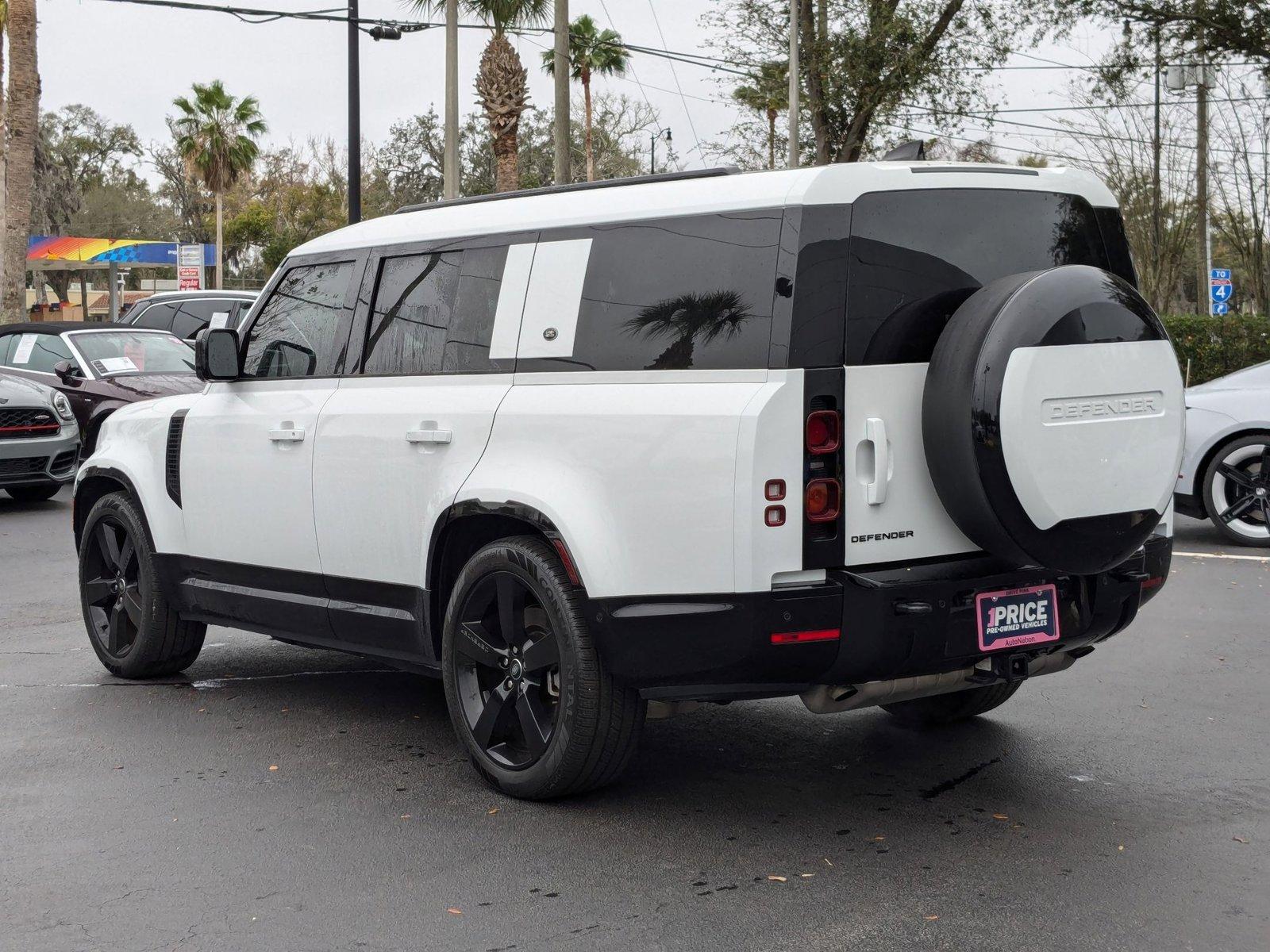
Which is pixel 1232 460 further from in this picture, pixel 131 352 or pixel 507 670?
pixel 131 352

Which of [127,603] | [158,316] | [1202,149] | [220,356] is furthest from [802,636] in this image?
[1202,149]

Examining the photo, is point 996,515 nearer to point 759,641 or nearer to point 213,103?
point 759,641

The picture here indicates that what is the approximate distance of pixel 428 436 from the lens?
5.09 m

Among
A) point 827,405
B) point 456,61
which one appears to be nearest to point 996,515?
point 827,405

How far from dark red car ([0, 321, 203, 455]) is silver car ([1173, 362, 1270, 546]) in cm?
928

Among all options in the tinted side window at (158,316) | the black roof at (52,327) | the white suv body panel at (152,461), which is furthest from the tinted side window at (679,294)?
the tinted side window at (158,316)

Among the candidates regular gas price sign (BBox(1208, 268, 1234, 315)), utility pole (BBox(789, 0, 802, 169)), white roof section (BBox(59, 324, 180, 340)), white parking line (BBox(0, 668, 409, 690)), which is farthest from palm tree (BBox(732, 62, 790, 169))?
white parking line (BBox(0, 668, 409, 690))

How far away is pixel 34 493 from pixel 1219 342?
66.8 feet

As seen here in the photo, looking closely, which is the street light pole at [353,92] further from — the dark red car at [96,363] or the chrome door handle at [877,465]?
the chrome door handle at [877,465]

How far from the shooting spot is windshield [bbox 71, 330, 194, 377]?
1523 cm

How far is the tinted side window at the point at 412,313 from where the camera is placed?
5.26 metres

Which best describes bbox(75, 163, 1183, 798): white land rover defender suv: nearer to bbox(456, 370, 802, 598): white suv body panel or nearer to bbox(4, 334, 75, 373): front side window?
bbox(456, 370, 802, 598): white suv body panel

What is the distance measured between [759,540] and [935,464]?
2.04 ft

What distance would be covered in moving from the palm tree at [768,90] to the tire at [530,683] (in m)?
25.7
